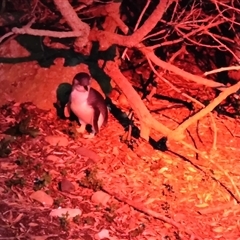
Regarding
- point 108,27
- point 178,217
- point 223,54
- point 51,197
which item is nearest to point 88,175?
point 51,197

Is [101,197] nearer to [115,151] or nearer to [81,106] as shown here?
[115,151]

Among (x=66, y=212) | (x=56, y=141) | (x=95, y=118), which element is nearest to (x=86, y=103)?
(x=95, y=118)

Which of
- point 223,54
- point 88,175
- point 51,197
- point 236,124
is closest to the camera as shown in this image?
point 51,197

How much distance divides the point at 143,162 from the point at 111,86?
124cm

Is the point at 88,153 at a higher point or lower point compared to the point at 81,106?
lower

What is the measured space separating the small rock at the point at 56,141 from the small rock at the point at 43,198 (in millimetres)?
829

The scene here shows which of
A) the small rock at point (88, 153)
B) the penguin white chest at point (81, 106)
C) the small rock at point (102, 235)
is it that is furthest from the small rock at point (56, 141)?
the small rock at point (102, 235)

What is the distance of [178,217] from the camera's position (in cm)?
451

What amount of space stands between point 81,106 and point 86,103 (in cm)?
5

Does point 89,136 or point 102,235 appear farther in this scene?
point 89,136

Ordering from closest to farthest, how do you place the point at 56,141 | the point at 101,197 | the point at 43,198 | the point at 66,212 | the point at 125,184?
1. the point at 66,212
2. the point at 43,198
3. the point at 101,197
4. the point at 125,184
5. the point at 56,141

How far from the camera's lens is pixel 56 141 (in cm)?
526

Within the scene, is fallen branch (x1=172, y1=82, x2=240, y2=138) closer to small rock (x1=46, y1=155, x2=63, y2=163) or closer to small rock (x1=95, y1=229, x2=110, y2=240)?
small rock (x1=46, y1=155, x2=63, y2=163)

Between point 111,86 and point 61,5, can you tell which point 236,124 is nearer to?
point 111,86
